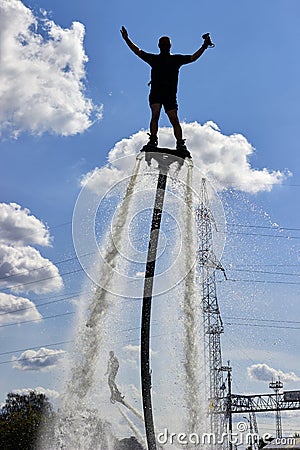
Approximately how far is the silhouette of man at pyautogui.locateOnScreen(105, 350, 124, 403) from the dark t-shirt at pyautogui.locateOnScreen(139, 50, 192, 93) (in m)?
6.21

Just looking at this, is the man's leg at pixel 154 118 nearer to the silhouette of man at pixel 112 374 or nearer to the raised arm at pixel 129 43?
the raised arm at pixel 129 43

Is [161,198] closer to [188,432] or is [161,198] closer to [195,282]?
[195,282]

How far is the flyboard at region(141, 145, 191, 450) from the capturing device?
13.4 metres

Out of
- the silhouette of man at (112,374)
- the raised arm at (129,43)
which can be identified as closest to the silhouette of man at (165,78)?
the raised arm at (129,43)

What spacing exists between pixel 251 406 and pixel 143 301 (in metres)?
38.5

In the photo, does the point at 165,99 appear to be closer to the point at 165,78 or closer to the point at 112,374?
the point at 165,78

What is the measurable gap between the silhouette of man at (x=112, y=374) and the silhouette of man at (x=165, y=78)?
17.4 feet

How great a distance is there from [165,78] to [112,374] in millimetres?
6806

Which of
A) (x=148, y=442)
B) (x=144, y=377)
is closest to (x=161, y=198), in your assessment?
(x=144, y=377)

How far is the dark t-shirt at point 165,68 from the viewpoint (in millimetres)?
14344

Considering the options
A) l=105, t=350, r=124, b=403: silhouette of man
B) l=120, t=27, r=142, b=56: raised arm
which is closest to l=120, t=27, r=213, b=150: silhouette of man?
l=120, t=27, r=142, b=56: raised arm

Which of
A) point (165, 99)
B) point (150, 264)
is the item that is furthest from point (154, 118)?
point (150, 264)

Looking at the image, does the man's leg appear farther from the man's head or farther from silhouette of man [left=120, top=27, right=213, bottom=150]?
the man's head

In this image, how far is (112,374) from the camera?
52.6 feet
